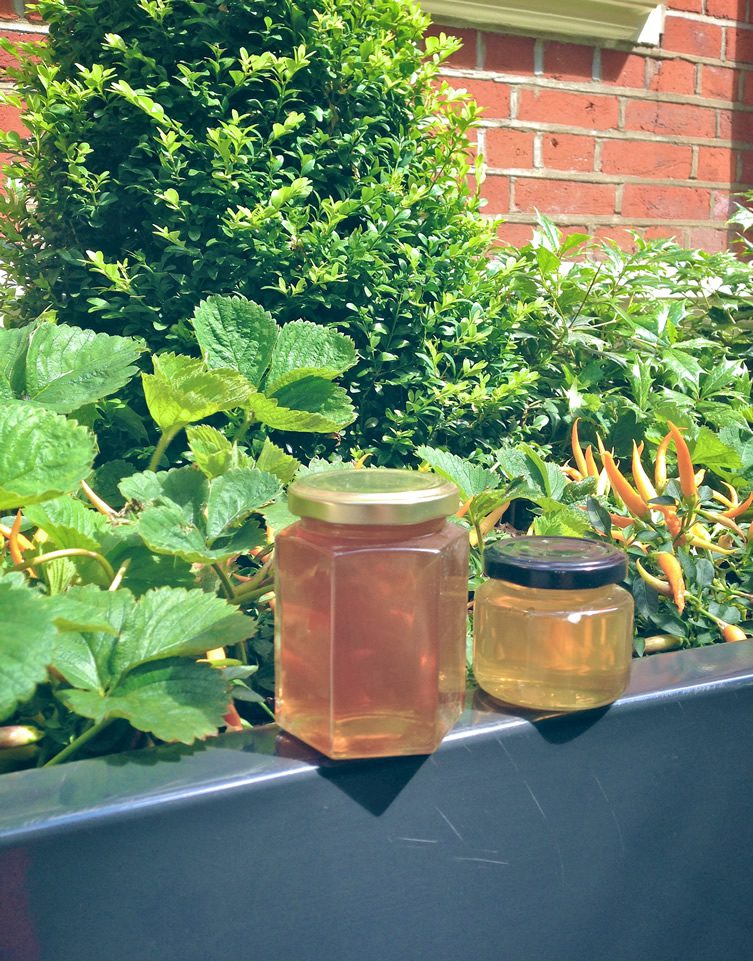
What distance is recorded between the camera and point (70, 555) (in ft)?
2.24

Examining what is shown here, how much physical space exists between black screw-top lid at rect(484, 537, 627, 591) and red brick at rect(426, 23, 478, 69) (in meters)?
2.10

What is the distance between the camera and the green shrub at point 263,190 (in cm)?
111

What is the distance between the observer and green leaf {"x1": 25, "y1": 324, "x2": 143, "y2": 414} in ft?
2.77

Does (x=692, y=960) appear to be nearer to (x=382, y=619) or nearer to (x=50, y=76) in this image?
(x=382, y=619)

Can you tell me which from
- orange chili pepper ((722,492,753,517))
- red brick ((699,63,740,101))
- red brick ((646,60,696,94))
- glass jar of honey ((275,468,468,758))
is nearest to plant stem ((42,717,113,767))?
glass jar of honey ((275,468,468,758))

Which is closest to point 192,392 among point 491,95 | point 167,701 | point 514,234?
point 167,701

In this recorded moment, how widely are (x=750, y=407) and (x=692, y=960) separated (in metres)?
0.94

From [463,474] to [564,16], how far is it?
7.39 ft

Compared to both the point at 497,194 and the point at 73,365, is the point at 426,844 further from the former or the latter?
the point at 497,194

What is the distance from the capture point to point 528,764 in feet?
2.10

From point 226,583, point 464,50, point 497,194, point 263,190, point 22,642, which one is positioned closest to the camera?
point 22,642

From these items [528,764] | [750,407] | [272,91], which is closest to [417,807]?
[528,764]

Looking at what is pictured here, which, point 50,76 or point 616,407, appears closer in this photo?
point 50,76

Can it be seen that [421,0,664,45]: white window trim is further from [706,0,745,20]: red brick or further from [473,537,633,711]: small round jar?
[473,537,633,711]: small round jar
